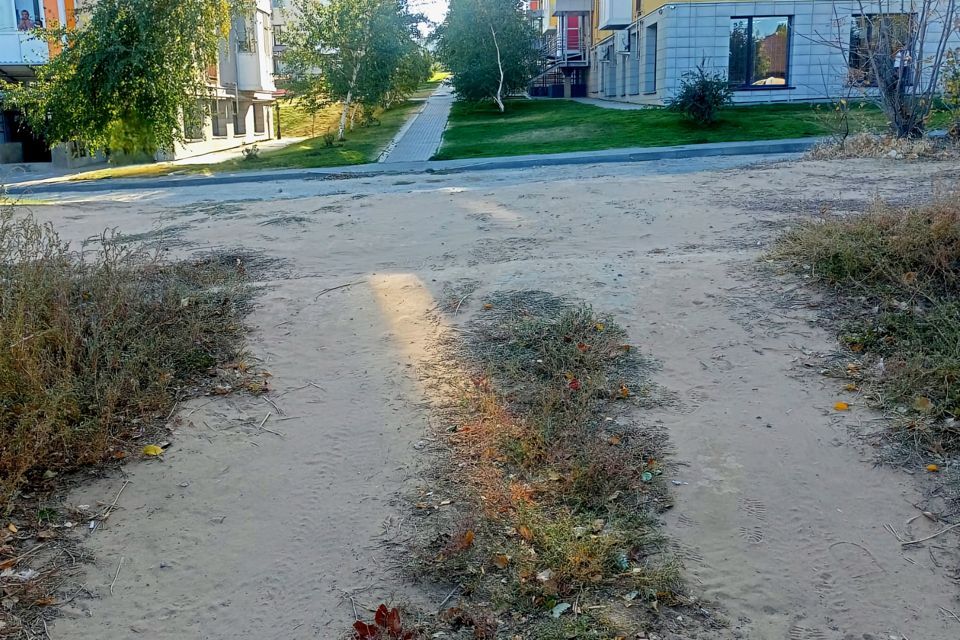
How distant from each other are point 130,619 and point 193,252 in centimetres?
500

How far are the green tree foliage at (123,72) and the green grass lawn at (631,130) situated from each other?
6.31 metres

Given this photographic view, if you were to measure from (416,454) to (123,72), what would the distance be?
18222mm

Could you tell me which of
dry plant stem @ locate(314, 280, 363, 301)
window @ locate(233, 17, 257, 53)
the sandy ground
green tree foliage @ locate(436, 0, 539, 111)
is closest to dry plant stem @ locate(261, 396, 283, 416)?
the sandy ground

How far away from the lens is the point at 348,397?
4781mm

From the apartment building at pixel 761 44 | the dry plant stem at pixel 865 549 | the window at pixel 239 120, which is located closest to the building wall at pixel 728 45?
the apartment building at pixel 761 44

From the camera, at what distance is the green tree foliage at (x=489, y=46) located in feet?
117

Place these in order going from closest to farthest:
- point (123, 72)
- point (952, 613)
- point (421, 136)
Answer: point (952, 613), point (123, 72), point (421, 136)

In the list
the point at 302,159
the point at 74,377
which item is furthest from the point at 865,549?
the point at 302,159

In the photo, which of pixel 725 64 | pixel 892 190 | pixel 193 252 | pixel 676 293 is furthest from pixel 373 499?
pixel 725 64

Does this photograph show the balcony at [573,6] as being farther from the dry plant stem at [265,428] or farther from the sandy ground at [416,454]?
the dry plant stem at [265,428]

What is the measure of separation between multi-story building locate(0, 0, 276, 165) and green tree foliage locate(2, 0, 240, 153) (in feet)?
3.66

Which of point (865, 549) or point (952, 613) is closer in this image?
point (952, 613)

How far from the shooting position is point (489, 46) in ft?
119

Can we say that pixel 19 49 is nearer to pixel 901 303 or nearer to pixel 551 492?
pixel 901 303
